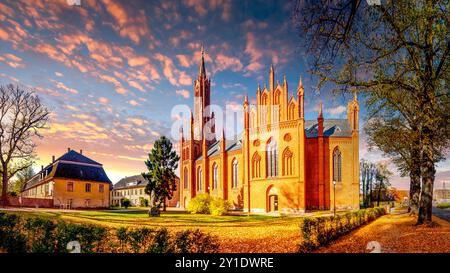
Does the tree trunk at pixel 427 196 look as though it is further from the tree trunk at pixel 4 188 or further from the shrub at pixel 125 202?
the tree trunk at pixel 4 188

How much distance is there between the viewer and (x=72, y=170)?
23.6 ft

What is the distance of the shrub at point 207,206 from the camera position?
19.4 meters

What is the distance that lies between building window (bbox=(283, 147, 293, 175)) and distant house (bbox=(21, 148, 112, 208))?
35.4 feet

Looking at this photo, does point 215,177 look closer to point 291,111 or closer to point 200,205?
point 200,205

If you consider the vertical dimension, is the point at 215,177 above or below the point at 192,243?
below

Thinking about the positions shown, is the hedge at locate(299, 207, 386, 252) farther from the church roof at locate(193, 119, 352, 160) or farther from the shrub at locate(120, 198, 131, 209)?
the shrub at locate(120, 198, 131, 209)

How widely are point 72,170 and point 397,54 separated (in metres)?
11.7

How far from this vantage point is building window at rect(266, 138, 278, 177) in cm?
1681

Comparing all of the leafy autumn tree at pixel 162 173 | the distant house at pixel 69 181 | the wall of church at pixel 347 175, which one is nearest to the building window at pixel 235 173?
the leafy autumn tree at pixel 162 173

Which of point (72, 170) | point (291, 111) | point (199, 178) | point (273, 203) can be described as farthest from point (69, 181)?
point (199, 178)

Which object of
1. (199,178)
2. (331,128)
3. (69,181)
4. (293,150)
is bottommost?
(199,178)

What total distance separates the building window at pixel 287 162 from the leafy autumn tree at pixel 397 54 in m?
5.86

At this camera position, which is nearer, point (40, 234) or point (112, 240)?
point (112, 240)
